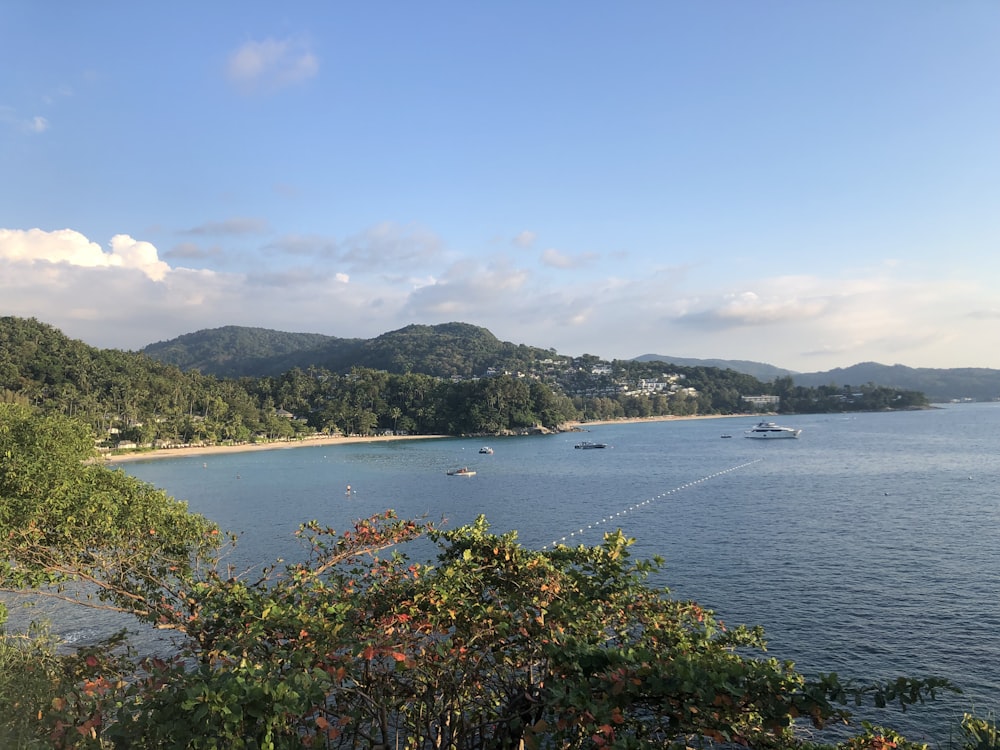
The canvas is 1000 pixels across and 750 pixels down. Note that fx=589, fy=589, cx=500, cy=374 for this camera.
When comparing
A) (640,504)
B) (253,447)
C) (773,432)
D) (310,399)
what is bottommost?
(253,447)

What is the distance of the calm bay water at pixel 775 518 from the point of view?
17234 mm

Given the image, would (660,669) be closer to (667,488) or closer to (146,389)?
(667,488)

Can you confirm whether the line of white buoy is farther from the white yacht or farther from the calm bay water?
the white yacht

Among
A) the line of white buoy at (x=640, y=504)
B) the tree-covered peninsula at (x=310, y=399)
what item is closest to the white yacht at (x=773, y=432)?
the line of white buoy at (x=640, y=504)

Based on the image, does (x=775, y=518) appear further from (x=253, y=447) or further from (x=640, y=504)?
(x=253, y=447)

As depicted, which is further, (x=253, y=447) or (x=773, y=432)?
(x=773, y=432)

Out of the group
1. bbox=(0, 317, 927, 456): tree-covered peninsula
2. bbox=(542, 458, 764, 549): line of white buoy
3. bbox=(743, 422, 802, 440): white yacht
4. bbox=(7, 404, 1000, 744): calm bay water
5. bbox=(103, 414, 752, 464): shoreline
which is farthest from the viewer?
bbox=(743, 422, 802, 440): white yacht

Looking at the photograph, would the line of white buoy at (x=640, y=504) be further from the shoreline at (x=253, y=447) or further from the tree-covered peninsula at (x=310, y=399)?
the shoreline at (x=253, y=447)

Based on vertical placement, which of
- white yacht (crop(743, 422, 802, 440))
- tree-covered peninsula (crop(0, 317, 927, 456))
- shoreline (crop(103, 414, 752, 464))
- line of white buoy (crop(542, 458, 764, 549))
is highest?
tree-covered peninsula (crop(0, 317, 927, 456))

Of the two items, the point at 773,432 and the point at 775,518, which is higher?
the point at 773,432

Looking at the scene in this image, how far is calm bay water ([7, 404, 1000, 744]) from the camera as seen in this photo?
56.5 feet

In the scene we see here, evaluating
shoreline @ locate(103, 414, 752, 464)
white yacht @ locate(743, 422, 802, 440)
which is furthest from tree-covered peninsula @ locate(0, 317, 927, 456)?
white yacht @ locate(743, 422, 802, 440)

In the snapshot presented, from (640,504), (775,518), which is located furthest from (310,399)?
(775,518)

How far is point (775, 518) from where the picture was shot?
34.1 metres
